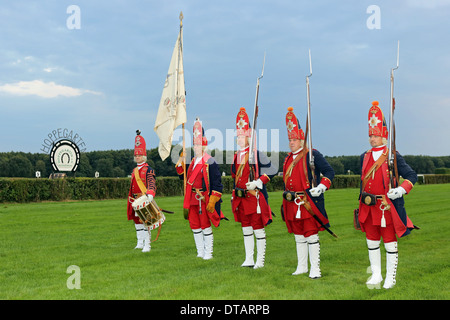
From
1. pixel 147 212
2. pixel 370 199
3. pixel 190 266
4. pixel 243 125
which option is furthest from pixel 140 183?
pixel 370 199

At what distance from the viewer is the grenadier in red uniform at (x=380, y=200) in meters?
7.12

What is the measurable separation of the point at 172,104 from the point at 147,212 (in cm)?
262

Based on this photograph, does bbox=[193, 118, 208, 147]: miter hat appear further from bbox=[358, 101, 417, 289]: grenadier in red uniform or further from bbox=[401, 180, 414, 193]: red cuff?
bbox=[401, 180, 414, 193]: red cuff

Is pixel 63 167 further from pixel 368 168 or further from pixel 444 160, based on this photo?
pixel 444 160

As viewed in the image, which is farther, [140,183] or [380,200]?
[140,183]

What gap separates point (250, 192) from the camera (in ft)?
28.8

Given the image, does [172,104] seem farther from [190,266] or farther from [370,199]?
[370,199]

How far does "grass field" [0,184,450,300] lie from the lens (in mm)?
7254

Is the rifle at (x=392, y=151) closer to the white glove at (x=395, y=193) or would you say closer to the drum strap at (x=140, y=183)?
the white glove at (x=395, y=193)

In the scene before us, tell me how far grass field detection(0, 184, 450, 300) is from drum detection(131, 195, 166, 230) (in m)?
0.79

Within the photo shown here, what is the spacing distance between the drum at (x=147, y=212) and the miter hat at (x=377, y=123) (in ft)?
18.0

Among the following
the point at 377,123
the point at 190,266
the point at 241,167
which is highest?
the point at 377,123

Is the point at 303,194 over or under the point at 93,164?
under

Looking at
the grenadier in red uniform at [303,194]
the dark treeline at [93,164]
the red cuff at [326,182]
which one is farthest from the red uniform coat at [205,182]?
the dark treeline at [93,164]
